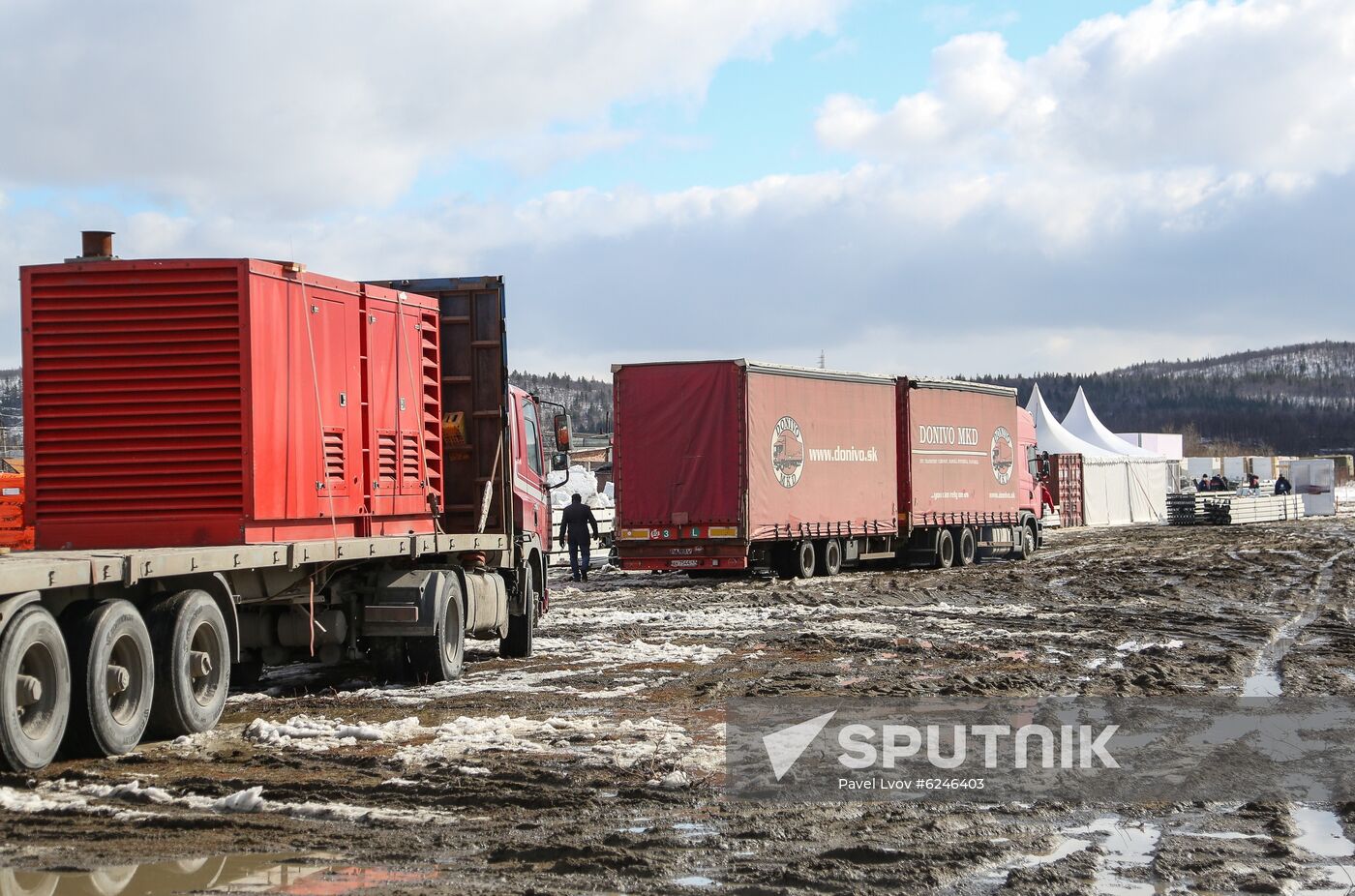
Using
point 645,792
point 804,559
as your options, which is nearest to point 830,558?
point 804,559

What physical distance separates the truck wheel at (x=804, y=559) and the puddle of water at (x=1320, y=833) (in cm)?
1955

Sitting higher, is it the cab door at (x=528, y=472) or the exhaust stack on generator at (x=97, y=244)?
the exhaust stack on generator at (x=97, y=244)

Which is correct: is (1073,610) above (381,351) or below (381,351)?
below

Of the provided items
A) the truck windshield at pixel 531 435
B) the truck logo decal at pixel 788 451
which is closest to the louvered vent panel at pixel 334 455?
the truck windshield at pixel 531 435

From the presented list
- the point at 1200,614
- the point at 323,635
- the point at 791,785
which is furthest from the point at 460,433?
the point at 1200,614

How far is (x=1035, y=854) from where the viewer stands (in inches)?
246

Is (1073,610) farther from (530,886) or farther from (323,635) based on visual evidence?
(530,886)

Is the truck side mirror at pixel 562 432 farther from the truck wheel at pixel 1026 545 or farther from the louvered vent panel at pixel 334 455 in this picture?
the truck wheel at pixel 1026 545

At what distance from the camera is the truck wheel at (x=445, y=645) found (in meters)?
12.2

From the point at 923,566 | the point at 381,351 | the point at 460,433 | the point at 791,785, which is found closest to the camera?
the point at 791,785

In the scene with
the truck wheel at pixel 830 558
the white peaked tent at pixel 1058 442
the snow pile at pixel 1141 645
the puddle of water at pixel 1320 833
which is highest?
the white peaked tent at pixel 1058 442

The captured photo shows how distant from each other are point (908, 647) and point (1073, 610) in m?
5.36

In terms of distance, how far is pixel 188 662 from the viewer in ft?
30.1

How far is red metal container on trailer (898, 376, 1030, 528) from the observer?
29547 millimetres
